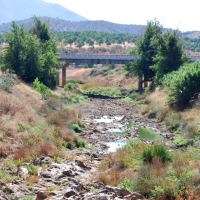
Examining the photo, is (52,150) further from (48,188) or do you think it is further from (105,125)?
(105,125)

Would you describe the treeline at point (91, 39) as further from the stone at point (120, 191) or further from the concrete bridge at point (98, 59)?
the stone at point (120, 191)

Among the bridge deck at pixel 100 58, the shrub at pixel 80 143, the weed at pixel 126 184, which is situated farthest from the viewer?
the bridge deck at pixel 100 58

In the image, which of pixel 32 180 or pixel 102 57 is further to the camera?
pixel 102 57

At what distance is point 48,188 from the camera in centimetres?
1655

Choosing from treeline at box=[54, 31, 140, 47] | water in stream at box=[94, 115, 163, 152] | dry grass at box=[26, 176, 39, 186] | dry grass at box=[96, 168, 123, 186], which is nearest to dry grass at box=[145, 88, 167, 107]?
water in stream at box=[94, 115, 163, 152]

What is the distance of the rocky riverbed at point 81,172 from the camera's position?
1510 centimetres

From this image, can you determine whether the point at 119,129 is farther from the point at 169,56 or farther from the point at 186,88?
the point at 169,56

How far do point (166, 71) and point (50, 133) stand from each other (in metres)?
27.7

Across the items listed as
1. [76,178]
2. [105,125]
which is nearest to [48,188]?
[76,178]

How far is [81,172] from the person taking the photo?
Result: 19859 mm

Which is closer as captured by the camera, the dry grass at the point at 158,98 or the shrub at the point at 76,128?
the shrub at the point at 76,128

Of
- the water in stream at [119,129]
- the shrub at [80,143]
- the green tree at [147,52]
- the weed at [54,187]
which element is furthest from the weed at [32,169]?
the green tree at [147,52]

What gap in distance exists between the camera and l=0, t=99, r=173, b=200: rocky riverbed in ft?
49.5

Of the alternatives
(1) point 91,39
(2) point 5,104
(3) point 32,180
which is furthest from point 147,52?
(1) point 91,39
